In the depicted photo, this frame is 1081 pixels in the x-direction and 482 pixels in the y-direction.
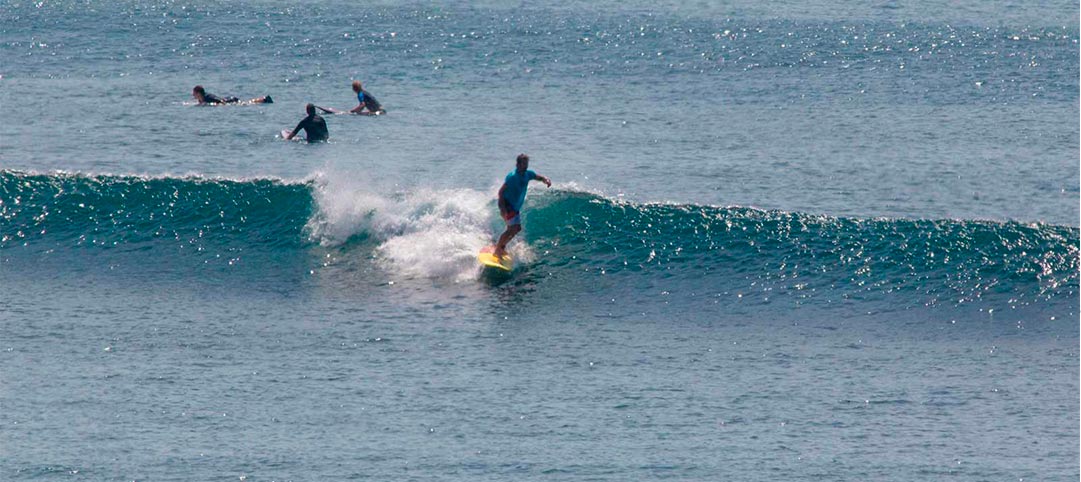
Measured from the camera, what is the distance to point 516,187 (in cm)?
1748

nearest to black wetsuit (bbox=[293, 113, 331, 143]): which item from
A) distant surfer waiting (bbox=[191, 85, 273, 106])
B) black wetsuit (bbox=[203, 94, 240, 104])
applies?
distant surfer waiting (bbox=[191, 85, 273, 106])

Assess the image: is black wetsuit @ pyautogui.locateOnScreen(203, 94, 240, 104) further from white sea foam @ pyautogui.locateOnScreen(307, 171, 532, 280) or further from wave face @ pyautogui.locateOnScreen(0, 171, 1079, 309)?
white sea foam @ pyautogui.locateOnScreen(307, 171, 532, 280)

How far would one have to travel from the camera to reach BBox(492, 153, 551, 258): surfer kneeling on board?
57.1 feet

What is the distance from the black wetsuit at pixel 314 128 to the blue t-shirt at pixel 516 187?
9430 millimetres

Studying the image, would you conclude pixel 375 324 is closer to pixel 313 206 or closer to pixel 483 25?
pixel 313 206

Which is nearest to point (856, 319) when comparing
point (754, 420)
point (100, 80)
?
point (754, 420)

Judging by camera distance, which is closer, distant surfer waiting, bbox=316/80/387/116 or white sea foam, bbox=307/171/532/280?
white sea foam, bbox=307/171/532/280

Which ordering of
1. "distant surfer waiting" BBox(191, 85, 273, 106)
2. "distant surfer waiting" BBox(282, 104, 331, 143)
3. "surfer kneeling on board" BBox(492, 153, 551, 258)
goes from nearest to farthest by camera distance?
"surfer kneeling on board" BBox(492, 153, 551, 258)
"distant surfer waiting" BBox(282, 104, 331, 143)
"distant surfer waiting" BBox(191, 85, 273, 106)

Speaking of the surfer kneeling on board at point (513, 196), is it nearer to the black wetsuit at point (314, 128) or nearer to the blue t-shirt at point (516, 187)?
the blue t-shirt at point (516, 187)

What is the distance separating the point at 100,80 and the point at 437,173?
1250cm

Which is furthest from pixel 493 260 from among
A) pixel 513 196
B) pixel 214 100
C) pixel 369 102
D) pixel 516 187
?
pixel 214 100

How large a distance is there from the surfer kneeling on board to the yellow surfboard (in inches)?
2.9

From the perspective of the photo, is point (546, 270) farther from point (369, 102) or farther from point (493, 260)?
point (369, 102)

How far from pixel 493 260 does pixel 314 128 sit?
9.43 metres
